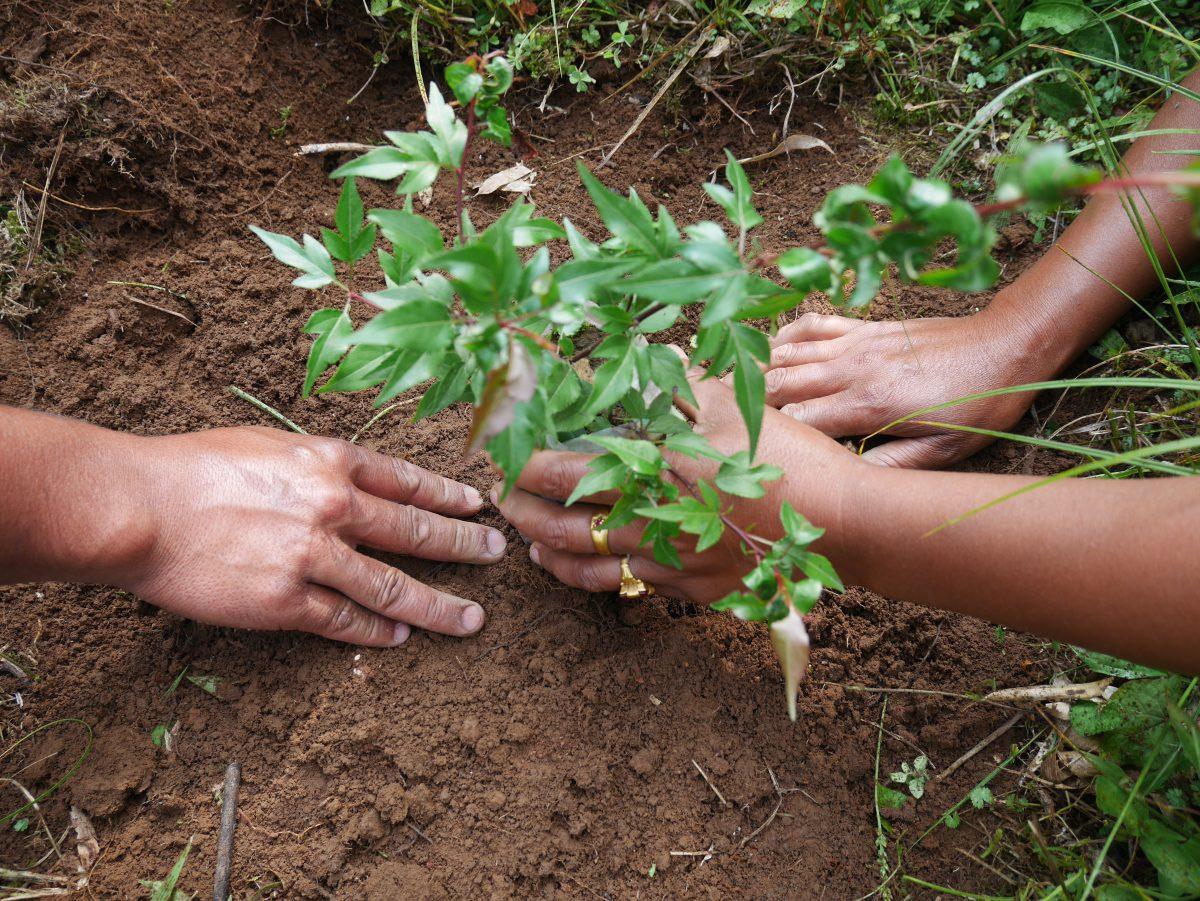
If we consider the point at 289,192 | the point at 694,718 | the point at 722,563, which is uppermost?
the point at 289,192

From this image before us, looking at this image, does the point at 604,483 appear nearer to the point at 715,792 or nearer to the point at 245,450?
the point at 715,792

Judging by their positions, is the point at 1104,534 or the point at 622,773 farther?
the point at 622,773

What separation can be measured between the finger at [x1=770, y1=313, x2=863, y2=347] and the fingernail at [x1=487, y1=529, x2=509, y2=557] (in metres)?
0.92

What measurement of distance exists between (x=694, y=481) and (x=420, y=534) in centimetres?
72

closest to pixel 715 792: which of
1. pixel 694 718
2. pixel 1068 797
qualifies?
pixel 694 718

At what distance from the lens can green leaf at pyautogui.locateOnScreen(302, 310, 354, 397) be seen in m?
1.36

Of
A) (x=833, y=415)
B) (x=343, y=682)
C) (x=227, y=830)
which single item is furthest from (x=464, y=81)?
(x=227, y=830)

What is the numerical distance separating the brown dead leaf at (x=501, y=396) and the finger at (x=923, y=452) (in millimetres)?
1325

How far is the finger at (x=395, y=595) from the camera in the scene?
183 centimetres

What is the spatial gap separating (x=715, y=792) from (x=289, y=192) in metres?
2.11

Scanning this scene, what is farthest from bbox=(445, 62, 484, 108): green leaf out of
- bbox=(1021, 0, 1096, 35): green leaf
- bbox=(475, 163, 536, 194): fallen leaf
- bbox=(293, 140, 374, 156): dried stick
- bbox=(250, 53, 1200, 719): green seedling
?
bbox=(1021, 0, 1096, 35): green leaf

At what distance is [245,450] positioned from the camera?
6.20 ft

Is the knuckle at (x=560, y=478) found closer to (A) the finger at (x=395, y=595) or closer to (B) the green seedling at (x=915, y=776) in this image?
(A) the finger at (x=395, y=595)

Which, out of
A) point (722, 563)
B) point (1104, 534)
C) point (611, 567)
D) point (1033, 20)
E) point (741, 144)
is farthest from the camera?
point (741, 144)
